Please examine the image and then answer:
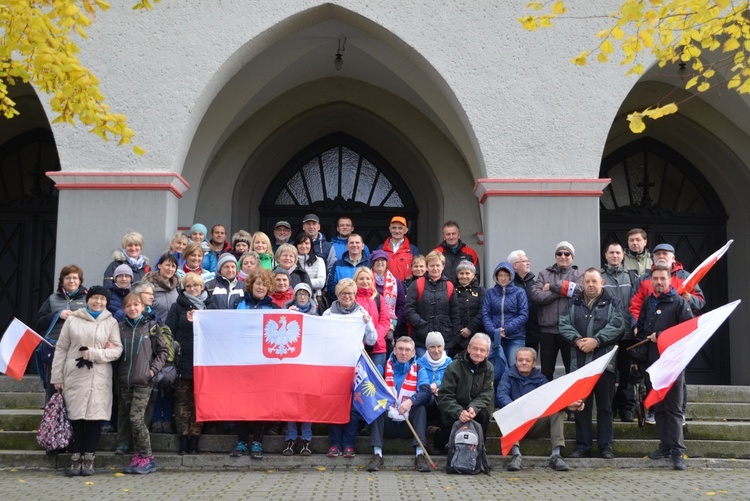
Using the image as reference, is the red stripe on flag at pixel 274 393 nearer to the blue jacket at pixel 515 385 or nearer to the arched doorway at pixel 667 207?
the blue jacket at pixel 515 385

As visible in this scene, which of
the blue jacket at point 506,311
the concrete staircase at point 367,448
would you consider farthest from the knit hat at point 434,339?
the concrete staircase at point 367,448

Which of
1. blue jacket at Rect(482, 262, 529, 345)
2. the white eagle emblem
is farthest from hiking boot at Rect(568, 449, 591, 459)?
the white eagle emblem

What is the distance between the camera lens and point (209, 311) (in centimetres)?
819

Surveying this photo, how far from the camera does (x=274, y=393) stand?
8039mm

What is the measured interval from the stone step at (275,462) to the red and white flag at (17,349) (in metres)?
0.79

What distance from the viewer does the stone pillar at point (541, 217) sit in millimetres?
10195

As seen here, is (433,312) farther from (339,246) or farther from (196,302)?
(196,302)

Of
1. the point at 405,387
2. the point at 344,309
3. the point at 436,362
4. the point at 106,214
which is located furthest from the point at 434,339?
the point at 106,214

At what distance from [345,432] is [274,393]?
0.77 m

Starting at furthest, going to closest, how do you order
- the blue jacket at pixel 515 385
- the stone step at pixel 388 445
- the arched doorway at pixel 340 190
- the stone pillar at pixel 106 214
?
the arched doorway at pixel 340 190, the stone pillar at pixel 106 214, the blue jacket at pixel 515 385, the stone step at pixel 388 445

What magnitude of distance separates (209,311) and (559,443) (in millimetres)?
3545

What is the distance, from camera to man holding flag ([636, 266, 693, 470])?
781 centimetres

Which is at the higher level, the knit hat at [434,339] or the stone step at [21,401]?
the knit hat at [434,339]

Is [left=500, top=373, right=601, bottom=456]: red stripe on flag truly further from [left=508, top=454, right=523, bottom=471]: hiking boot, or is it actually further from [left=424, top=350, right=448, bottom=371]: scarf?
[left=424, top=350, right=448, bottom=371]: scarf
